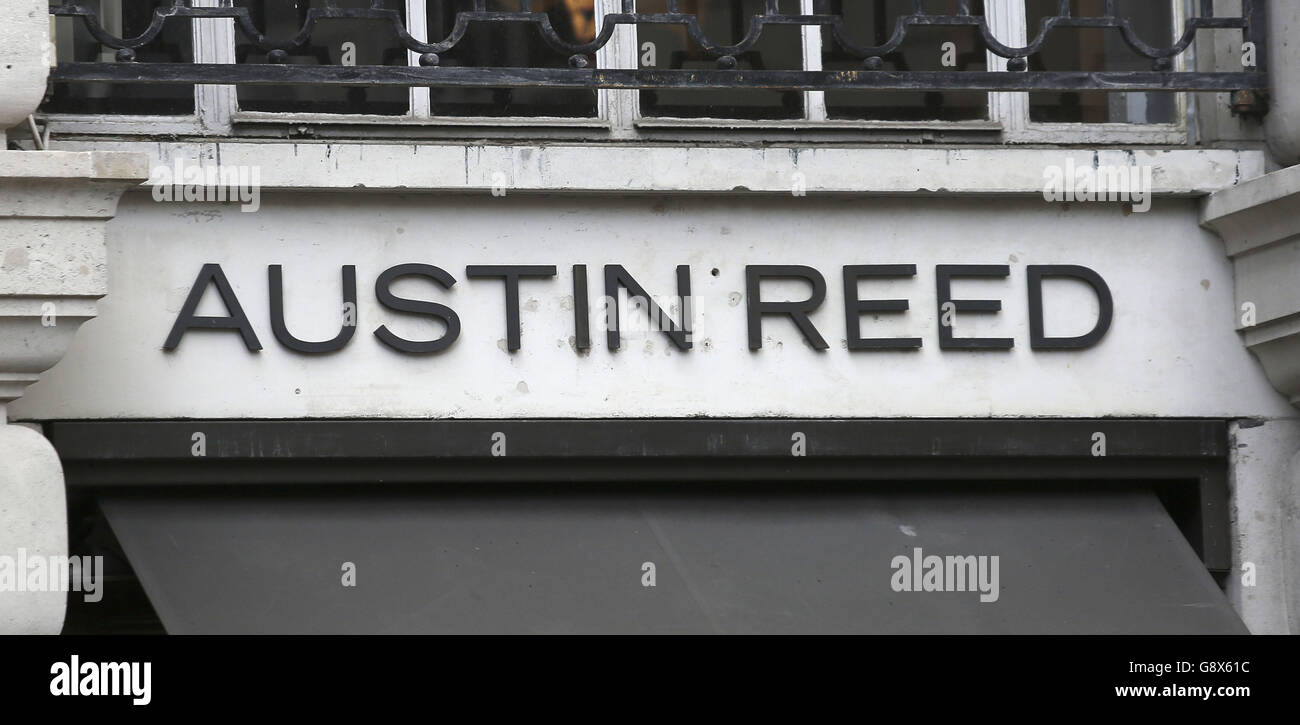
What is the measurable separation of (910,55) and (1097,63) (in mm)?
876

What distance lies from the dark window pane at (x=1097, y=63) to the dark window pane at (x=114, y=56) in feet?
12.2

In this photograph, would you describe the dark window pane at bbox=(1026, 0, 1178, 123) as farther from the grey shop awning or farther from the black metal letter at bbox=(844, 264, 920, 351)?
the grey shop awning

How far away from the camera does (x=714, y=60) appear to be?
7402mm

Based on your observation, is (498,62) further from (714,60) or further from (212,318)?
(212,318)

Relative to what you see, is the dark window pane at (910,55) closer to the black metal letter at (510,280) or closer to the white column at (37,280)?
the black metal letter at (510,280)

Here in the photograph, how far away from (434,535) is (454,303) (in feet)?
3.09

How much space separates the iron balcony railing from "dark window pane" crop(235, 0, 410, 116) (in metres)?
0.07

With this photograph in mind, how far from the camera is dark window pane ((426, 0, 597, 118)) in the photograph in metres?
7.25

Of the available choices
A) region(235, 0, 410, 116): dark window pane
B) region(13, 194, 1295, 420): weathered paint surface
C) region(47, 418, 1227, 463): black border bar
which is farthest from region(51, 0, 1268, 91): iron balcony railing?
region(47, 418, 1227, 463): black border bar

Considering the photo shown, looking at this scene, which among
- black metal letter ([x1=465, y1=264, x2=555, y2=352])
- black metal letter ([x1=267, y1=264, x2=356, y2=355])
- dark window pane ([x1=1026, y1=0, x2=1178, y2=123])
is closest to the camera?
black metal letter ([x1=267, y1=264, x2=356, y2=355])
